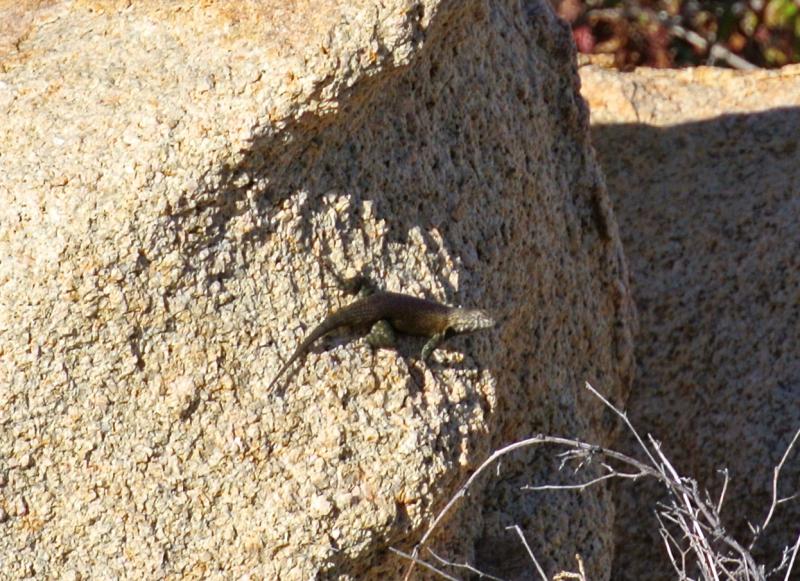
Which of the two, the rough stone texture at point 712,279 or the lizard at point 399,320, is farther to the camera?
the rough stone texture at point 712,279

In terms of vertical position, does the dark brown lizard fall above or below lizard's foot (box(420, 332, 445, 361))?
above

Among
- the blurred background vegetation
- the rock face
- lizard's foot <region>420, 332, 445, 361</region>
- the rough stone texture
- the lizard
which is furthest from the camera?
the blurred background vegetation

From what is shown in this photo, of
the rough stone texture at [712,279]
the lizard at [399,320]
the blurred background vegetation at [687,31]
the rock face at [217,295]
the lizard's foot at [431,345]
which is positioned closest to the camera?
the rock face at [217,295]

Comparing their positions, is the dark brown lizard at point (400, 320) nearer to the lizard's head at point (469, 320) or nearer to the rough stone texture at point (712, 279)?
the lizard's head at point (469, 320)

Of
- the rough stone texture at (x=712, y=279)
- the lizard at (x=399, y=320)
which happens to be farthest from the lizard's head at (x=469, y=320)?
the rough stone texture at (x=712, y=279)

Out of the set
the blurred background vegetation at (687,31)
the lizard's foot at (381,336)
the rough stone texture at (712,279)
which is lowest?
the rough stone texture at (712,279)

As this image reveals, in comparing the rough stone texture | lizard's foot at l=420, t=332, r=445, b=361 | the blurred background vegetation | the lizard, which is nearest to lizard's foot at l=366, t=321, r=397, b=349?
the lizard

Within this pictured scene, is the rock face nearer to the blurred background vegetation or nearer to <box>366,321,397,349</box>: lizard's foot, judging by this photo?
<box>366,321,397,349</box>: lizard's foot
